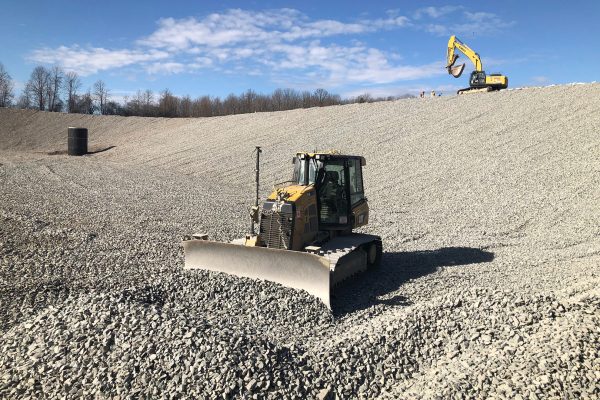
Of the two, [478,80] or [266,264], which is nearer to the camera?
[266,264]

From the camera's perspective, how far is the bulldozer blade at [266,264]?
7605mm

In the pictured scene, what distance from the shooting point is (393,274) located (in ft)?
31.8

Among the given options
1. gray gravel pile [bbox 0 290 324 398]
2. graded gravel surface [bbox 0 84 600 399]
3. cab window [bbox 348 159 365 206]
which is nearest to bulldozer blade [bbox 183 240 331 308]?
graded gravel surface [bbox 0 84 600 399]

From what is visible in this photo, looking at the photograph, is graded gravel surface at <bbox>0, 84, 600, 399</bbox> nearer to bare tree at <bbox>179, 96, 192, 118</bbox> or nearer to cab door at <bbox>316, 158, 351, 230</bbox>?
cab door at <bbox>316, 158, 351, 230</bbox>

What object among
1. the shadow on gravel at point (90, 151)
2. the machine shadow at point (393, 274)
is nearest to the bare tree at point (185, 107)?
the shadow on gravel at point (90, 151)

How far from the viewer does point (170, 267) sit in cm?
947

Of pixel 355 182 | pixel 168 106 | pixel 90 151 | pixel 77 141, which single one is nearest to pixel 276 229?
pixel 355 182

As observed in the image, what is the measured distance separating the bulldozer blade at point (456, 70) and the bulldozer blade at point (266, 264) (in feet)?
98.8

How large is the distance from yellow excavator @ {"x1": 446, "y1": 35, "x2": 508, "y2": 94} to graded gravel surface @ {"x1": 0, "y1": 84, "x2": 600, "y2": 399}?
10805 mm

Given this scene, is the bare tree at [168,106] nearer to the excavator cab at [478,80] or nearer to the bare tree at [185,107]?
the bare tree at [185,107]

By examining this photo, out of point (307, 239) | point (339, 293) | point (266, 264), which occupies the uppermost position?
point (307, 239)

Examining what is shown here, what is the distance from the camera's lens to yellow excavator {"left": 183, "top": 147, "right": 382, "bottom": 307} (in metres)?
7.89

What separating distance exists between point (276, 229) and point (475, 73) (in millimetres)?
30767

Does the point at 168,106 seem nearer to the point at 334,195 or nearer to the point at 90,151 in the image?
the point at 90,151
